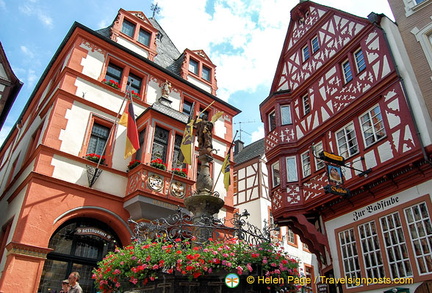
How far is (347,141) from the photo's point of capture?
12664 mm

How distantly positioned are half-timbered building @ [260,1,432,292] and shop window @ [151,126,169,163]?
4.89 meters

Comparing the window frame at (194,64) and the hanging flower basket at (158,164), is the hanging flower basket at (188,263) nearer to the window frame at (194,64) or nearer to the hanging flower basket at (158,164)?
the hanging flower basket at (158,164)

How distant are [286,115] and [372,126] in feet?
16.7

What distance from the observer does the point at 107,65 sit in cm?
1622

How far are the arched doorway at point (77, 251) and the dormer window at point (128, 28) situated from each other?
10286 millimetres

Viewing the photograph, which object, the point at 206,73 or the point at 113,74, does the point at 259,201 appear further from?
the point at 113,74

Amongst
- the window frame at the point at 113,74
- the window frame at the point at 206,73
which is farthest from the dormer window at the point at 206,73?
the window frame at the point at 113,74

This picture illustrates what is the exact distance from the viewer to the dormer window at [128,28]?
1838 centimetres

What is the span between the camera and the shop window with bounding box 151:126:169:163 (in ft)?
48.4

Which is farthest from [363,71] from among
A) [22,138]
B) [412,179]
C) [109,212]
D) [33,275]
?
[22,138]

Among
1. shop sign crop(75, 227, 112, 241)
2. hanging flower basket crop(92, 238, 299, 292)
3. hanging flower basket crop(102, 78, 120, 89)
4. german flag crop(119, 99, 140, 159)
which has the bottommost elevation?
hanging flower basket crop(92, 238, 299, 292)

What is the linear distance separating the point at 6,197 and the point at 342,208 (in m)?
14.4

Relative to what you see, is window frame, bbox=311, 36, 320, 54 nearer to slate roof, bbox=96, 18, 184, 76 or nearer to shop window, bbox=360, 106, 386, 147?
shop window, bbox=360, 106, 386, 147

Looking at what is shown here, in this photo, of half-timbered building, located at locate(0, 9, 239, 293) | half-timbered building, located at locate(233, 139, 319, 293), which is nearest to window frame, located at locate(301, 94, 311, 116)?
half-timbered building, located at locate(0, 9, 239, 293)
